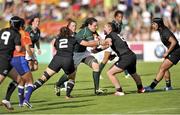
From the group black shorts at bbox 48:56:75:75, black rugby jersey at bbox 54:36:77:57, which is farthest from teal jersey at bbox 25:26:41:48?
black shorts at bbox 48:56:75:75

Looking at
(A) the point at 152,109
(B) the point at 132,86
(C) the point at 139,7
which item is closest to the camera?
(A) the point at 152,109

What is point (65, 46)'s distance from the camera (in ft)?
64.4

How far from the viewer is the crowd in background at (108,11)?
38.6 metres

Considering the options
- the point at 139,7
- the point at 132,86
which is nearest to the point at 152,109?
the point at 132,86

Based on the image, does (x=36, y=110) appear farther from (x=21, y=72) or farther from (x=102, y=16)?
(x=102, y=16)

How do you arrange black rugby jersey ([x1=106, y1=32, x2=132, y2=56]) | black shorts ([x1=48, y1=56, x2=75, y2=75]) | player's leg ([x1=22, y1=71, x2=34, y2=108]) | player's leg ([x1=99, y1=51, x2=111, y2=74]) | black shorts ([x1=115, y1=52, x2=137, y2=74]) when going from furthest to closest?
player's leg ([x1=99, y1=51, x2=111, y2=74]), black rugby jersey ([x1=106, y1=32, x2=132, y2=56]), black shorts ([x1=115, y1=52, x2=137, y2=74]), black shorts ([x1=48, y1=56, x2=75, y2=75]), player's leg ([x1=22, y1=71, x2=34, y2=108])

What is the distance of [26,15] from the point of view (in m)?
39.3

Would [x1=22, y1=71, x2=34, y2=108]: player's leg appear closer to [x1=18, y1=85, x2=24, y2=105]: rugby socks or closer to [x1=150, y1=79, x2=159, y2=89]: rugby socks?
[x1=18, y1=85, x2=24, y2=105]: rugby socks

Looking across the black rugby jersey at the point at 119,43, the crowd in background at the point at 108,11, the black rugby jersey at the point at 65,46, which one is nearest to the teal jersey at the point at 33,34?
the black rugby jersey at the point at 119,43

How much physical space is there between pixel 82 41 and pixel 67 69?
46.8 inches

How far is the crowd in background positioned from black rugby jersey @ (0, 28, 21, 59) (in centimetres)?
1986

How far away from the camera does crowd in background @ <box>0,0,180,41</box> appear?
3856 centimetres

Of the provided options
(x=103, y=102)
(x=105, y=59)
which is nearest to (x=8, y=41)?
(x=103, y=102)

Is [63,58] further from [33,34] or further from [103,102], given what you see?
[33,34]
